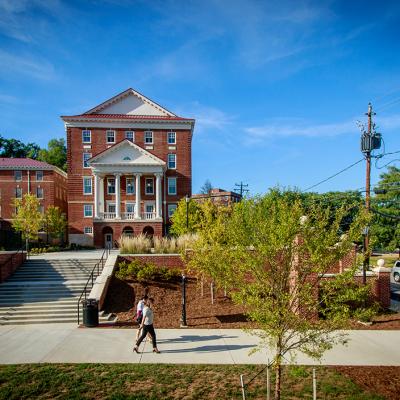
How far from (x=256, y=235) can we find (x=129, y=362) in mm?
5603

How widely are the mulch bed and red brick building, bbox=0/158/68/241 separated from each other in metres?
36.2

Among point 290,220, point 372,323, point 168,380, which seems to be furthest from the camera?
point 372,323

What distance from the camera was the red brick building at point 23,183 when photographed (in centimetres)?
4991

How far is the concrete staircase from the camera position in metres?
15.5

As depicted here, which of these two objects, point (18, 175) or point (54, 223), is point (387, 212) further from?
point (18, 175)

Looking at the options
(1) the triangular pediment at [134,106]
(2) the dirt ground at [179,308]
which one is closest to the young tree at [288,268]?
(2) the dirt ground at [179,308]

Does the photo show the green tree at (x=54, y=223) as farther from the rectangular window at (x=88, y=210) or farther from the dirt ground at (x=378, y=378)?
the dirt ground at (x=378, y=378)

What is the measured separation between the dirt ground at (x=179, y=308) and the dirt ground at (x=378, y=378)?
16.3ft

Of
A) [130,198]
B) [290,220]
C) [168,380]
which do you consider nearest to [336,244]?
[290,220]

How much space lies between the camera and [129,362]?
10.4 meters

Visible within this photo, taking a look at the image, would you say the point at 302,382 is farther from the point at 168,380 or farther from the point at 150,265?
the point at 150,265

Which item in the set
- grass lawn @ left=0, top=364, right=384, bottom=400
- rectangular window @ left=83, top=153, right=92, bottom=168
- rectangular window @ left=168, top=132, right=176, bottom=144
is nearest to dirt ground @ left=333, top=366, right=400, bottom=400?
grass lawn @ left=0, top=364, right=384, bottom=400

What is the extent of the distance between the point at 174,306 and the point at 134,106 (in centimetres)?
3543

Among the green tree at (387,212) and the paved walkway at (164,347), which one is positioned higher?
the green tree at (387,212)
